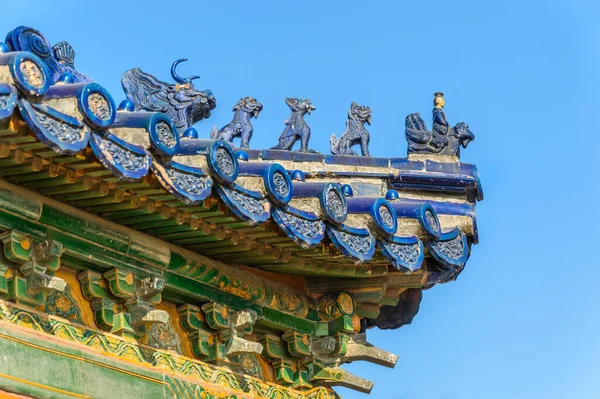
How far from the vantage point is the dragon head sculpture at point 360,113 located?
1116 cm

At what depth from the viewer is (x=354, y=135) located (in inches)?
434

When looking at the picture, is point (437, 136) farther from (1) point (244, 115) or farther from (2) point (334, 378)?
(2) point (334, 378)

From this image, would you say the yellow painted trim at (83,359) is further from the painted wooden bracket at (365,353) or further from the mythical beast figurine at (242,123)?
the mythical beast figurine at (242,123)

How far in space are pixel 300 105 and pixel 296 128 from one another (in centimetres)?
28

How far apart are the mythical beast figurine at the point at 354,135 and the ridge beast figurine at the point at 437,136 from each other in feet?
1.30

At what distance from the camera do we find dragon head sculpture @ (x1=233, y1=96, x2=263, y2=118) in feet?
36.9

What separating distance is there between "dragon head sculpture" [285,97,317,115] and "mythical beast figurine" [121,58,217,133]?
53.7 inches

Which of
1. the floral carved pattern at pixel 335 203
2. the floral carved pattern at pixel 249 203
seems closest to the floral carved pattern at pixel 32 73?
the floral carved pattern at pixel 249 203

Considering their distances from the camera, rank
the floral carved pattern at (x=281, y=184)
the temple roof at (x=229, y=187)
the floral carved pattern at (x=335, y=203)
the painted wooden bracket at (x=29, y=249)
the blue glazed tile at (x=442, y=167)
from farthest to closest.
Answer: the blue glazed tile at (x=442, y=167) < the floral carved pattern at (x=335, y=203) < the floral carved pattern at (x=281, y=184) < the painted wooden bracket at (x=29, y=249) < the temple roof at (x=229, y=187)

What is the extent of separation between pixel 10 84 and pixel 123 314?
2298mm

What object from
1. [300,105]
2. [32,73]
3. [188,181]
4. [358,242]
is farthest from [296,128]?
[32,73]

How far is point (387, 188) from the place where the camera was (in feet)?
34.6

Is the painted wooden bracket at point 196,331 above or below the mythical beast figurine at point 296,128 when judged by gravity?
below

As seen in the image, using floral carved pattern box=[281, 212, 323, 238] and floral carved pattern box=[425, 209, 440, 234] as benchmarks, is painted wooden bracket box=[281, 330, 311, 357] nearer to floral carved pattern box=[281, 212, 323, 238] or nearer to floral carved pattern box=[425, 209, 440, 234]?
floral carved pattern box=[425, 209, 440, 234]
